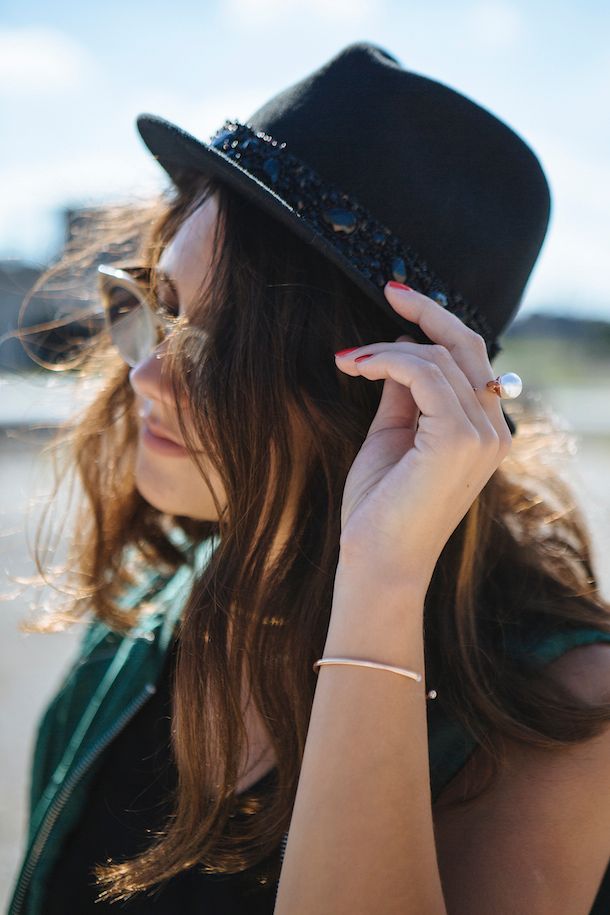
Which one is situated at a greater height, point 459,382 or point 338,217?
point 338,217

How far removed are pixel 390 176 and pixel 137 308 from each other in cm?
69

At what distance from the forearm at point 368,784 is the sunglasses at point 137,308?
0.77m

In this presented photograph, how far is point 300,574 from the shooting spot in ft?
5.13

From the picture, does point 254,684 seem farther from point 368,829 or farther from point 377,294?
point 377,294

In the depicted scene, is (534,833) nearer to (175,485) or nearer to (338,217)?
(175,485)

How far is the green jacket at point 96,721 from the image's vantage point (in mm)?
1491

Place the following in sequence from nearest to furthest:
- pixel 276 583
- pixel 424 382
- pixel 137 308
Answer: pixel 424 382 → pixel 276 583 → pixel 137 308

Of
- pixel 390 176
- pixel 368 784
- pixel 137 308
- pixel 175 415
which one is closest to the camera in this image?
pixel 368 784

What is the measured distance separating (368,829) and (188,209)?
51.0 inches

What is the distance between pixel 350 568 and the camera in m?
1.29

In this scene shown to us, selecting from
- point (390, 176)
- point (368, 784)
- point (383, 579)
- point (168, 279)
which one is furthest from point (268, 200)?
point (368, 784)

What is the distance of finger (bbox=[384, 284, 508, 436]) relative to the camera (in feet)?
4.57

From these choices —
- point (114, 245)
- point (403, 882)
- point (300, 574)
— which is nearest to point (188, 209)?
point (114, 245)

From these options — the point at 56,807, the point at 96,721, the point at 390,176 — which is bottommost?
the point at 56,807
